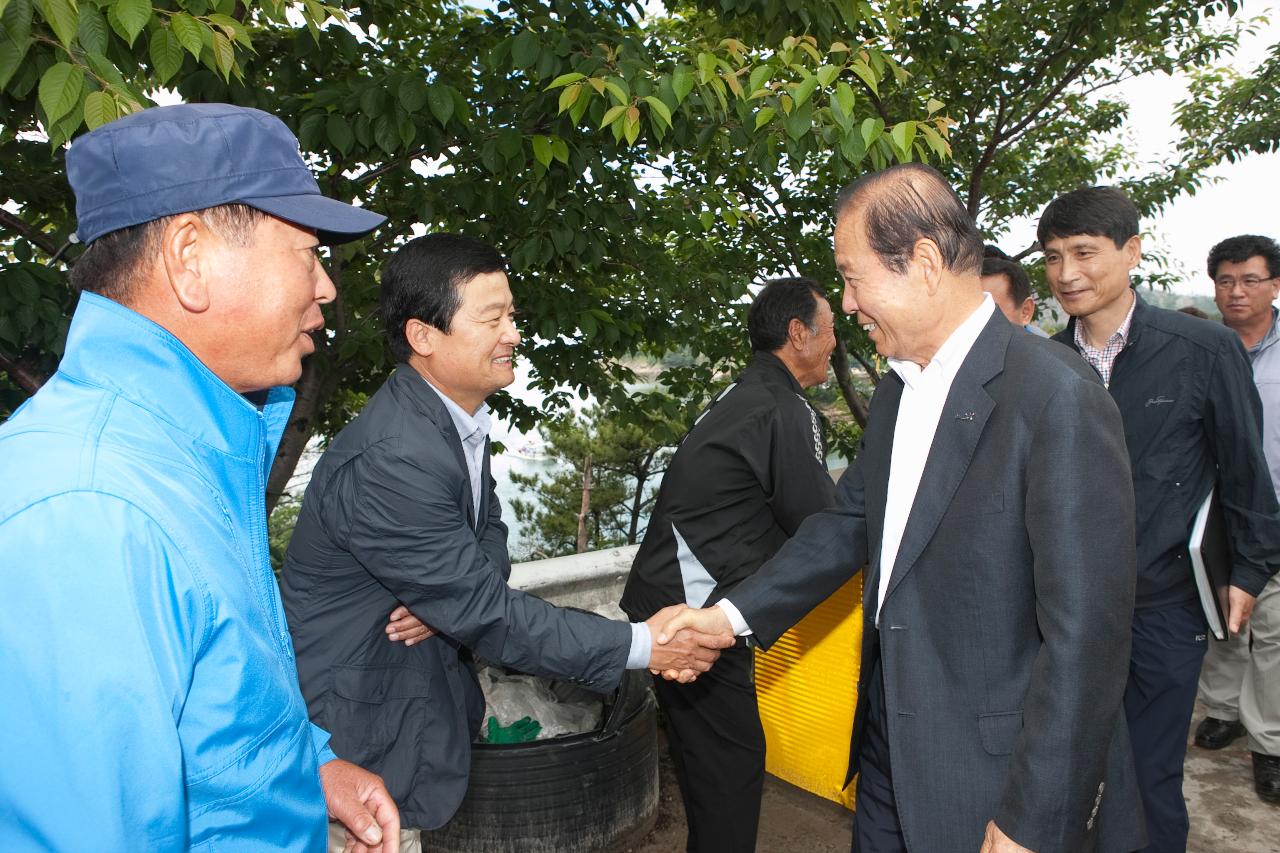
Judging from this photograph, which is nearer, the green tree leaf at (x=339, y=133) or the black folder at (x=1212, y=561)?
the black folder at (x=1212, y=561)

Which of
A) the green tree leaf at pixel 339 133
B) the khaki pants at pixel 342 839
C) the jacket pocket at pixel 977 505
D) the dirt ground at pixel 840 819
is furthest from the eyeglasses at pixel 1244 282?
the khaki pants at pixel 342 839

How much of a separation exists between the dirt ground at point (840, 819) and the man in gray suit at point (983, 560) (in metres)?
1.79

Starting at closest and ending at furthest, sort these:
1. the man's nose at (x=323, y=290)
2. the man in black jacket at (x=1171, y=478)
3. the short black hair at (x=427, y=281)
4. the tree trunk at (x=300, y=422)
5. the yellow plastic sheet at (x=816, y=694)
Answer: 1. the man's nose at (x=323, y=290)
2. the short black hair at (x=427, y=281)
3. the man in black jacket at (x=1171, y=478)
4. the yellow plastic sheet at (x=816, y=694)
5. the tree trunk at (x=300, y=422)

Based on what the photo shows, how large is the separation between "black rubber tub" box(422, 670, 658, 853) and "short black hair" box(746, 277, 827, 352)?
1.48m

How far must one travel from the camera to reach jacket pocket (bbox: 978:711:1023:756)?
6.17ft

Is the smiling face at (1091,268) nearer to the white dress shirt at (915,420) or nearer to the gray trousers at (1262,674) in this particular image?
the white dress shirt at (915,420)

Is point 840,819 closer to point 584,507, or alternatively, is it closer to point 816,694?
point 816,694

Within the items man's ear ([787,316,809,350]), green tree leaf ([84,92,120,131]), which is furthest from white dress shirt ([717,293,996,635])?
green tree leaf ([84,92,120,131])

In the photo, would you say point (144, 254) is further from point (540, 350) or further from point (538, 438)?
point (538, 438)

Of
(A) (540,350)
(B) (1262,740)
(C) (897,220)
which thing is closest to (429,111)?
(A) (540,350)

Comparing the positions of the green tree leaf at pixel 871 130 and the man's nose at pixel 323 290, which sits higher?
the green tree leaf at pixel 871 130

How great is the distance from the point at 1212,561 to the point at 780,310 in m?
1.75

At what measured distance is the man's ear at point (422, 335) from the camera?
2.57 meters

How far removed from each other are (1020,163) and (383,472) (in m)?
7.81
